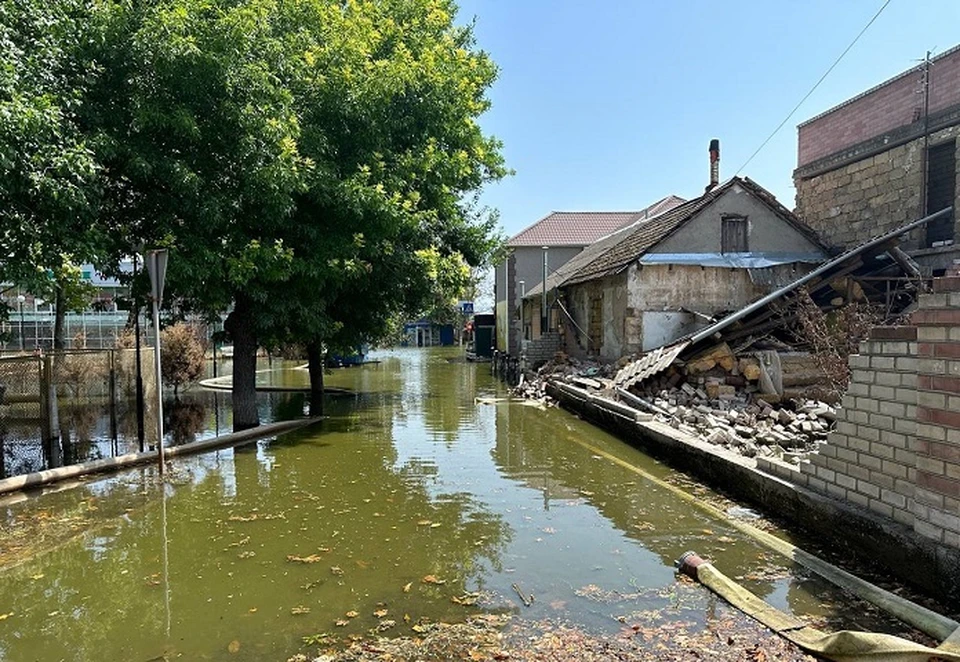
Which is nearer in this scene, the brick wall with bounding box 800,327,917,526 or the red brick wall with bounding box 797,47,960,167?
the brick wall with bounding box 800,327,917,526

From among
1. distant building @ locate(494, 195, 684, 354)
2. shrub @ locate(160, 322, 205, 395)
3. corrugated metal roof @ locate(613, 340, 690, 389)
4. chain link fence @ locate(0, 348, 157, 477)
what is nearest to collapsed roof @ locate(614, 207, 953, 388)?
corrugated metal roof @ locate(613, 340, 690, 389)

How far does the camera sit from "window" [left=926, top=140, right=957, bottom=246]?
43.9 ft

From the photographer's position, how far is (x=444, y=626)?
4.43 metres

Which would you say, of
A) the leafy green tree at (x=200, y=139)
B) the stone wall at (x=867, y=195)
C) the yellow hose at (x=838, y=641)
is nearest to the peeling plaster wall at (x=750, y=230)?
the stone wall at (x=867, y=195)

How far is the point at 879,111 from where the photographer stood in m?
15.3

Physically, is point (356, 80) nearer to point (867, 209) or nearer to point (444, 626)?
point (444, 626)

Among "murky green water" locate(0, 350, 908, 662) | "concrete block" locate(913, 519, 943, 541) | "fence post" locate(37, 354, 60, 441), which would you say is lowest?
"murky green water" locate(0, 350, 908, 662)

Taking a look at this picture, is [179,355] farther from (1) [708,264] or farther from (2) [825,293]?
(2) [825,293]

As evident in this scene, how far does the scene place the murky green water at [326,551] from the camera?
452 centimetres

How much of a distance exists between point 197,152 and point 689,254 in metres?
13.5

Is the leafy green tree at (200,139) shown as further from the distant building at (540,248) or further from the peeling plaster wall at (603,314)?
the distant building at (540,248)

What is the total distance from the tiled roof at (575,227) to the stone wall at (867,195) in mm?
16851

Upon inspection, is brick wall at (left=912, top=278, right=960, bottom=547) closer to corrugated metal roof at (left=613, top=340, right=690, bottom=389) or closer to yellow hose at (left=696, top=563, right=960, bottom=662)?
yellow hose at (left=696, top=563, right=960, bottom=662)

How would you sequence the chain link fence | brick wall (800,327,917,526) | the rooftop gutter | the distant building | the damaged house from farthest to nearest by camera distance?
the distant building → the damaged house → the rooftop gutter → the chain link fence → brick wall (800,327,917,526)
